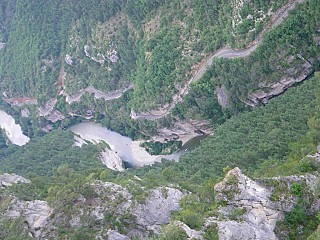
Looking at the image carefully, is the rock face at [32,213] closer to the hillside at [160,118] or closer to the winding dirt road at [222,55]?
the hillside at [160,118]

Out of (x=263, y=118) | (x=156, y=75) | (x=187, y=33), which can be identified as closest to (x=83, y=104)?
(x=156, y=75)

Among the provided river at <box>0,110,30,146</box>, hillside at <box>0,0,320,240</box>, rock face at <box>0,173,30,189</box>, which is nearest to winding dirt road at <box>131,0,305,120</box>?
hillside at <box>0,0,320,240</box>

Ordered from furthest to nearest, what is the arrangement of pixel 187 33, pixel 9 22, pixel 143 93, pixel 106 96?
pixel 9 22
pixel 106 96
pixel 143 93
pixel 187 33

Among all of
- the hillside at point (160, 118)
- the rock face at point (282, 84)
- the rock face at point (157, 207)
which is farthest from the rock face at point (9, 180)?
the rock face at point (282, 84)

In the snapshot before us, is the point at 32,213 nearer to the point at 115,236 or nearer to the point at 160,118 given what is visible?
the point at 115,236

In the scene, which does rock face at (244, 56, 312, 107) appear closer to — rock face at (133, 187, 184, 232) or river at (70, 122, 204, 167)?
river at (70, 122, 204, 167)

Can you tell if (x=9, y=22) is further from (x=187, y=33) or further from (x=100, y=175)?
(x=100, y=175)
